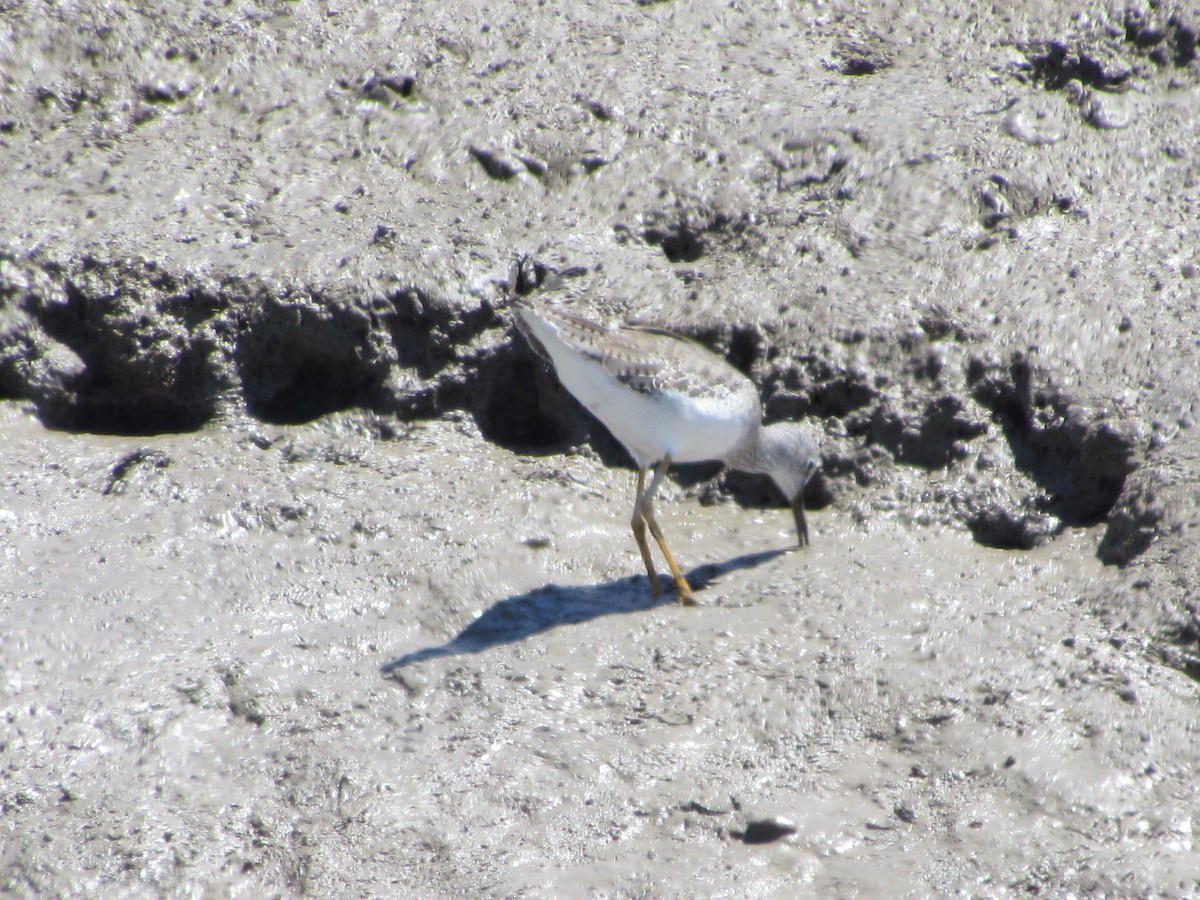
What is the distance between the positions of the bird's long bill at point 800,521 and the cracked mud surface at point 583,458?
154mm

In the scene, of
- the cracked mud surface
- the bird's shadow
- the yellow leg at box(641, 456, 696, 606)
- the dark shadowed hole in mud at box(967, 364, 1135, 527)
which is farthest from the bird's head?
the dark shadowed hole in mud at box(967, 364, 1135, 527)

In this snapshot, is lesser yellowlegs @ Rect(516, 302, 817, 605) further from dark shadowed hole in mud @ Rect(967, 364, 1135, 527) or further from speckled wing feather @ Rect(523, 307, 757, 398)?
dark shadowed hole in mud @ Rect(967, 364, 1135, 527)

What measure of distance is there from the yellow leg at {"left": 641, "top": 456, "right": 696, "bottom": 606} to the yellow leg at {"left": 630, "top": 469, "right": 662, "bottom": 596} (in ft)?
0.11

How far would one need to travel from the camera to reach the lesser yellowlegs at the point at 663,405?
20.6 feet

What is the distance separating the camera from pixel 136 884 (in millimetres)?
4484

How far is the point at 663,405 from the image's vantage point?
6.29 meters

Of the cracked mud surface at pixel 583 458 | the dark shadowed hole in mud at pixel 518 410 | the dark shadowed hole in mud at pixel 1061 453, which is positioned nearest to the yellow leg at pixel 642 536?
the cracked mud surface at pixel 583 458

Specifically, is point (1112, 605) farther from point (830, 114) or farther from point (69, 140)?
point (69, 140)

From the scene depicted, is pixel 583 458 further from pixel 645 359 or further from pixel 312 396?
pixel 312 396

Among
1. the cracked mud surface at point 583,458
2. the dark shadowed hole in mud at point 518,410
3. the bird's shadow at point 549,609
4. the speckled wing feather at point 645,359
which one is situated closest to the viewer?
the cracked mud surface at point 583,458

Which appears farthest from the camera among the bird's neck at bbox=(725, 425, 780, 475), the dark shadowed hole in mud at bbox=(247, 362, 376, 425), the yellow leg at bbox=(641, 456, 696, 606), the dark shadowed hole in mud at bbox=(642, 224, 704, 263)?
the dark shadowed hole in mud at bbox=(642, 224, 704, 263)

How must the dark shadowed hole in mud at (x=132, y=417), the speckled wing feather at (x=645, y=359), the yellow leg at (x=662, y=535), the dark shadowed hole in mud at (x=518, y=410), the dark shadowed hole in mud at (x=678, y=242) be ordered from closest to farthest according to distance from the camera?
the yellow leg at (x=662, y=535), the speckled wing feather at (x=645, y=359), the dark shadowed hole in mud at (x=132, y=417), the dark shadowed hole in mud at (x=518, y=410), the dark shadowed hole in mud at (x=678, y=242)

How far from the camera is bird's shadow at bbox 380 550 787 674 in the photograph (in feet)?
18.7

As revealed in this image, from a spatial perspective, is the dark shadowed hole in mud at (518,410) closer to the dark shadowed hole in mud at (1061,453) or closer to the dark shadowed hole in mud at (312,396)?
the dark shadowed hole in mud at (312,396)
